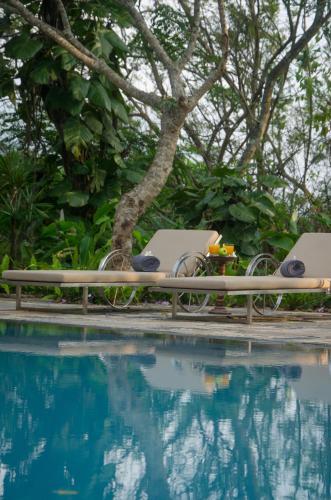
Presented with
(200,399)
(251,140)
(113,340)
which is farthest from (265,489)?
(251,140)

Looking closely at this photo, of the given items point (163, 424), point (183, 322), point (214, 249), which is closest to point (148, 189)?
point (214, 249)

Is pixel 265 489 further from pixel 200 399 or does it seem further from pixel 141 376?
pixel 141 376

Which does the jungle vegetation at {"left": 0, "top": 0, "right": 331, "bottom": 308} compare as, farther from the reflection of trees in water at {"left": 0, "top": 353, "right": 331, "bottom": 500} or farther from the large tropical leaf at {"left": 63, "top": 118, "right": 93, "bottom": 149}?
the reflection of trees in water at {"left": 0, "top": 353, "right": 331, "bottom": 500}

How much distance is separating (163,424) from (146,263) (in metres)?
6.17

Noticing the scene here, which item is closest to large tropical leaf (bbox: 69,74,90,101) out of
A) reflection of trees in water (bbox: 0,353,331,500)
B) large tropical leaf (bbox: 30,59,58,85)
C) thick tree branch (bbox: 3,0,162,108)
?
large tropical leaf (bbox: 30,59,58,85)

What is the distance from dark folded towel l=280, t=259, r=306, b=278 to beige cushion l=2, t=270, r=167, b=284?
51.0 inches

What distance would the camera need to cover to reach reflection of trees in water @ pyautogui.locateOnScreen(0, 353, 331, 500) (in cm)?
305

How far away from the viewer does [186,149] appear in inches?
658

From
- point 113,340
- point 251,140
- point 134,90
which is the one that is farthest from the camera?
point 251,140

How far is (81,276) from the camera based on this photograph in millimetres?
9430

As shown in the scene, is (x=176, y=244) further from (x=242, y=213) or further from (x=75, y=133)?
(x=75, y=133)

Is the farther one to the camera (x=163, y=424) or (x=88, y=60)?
(x=88, y=60)

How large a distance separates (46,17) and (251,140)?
3995mm

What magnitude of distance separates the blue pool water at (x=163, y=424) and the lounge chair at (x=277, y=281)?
6.01 ft
